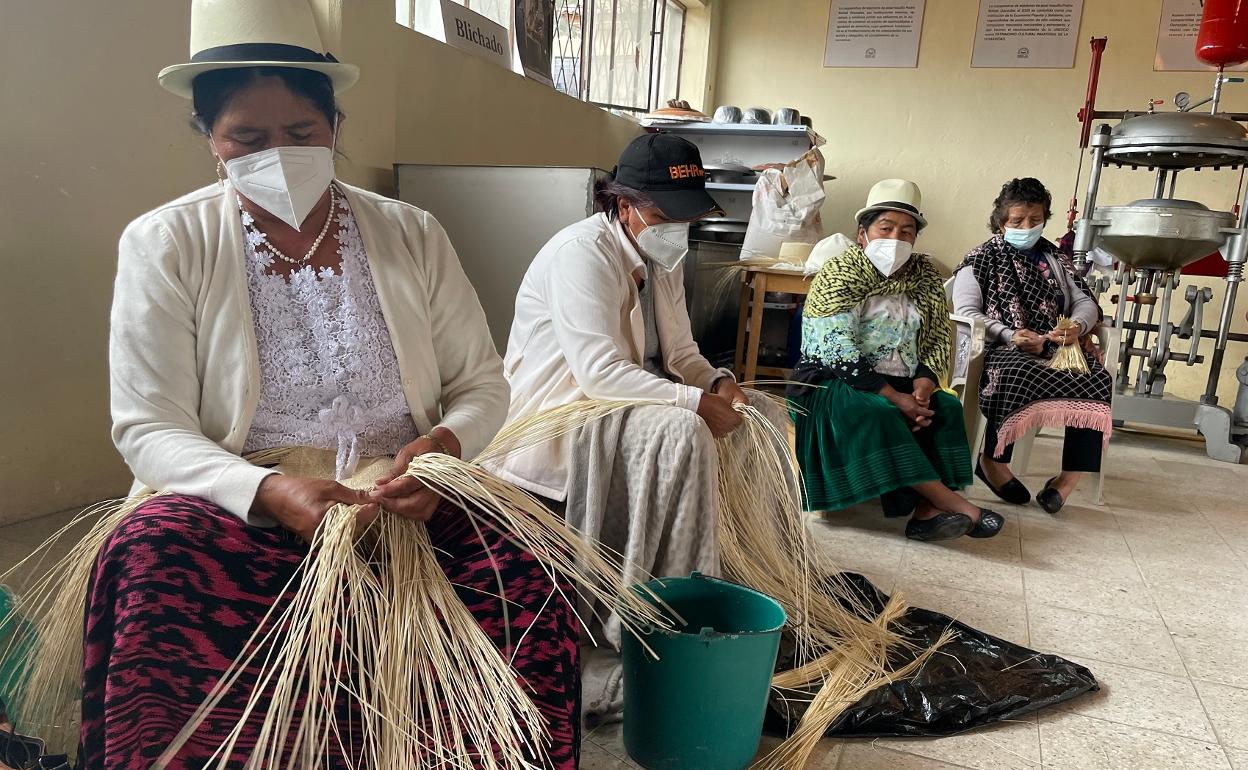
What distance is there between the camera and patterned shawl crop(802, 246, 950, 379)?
2553mm

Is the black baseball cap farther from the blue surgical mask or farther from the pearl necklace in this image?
the blue surgical mask

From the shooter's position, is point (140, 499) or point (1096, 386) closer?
point (140, 499)

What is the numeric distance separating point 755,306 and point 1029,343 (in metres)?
1.03

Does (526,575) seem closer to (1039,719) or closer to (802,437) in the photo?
(1039,719)

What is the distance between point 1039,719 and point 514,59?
322 centimetres

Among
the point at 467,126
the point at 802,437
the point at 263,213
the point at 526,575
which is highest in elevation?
the point at 467,126

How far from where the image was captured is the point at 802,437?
8.58 feet

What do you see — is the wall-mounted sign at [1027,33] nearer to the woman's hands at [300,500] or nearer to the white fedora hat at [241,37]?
the white fedora hat at [241,37]

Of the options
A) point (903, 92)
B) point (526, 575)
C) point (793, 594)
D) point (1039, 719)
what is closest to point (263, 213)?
point (526, 575)

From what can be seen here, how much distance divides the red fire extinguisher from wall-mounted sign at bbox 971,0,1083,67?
1968 millimetres

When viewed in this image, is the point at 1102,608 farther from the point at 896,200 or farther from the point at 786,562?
the point at 896,200

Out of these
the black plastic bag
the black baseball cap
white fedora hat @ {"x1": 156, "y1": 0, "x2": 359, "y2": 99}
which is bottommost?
the black plastic bag

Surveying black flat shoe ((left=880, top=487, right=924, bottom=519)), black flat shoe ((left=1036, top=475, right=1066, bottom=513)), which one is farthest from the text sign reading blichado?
black flat shoe ((left=1036, top=475, right=1066, bottom=513))

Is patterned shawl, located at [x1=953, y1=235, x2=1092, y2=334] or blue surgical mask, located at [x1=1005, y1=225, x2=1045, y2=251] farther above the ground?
blue surgical mask, located at [x1=1005, y1=225, x2=1045, y2=251]
